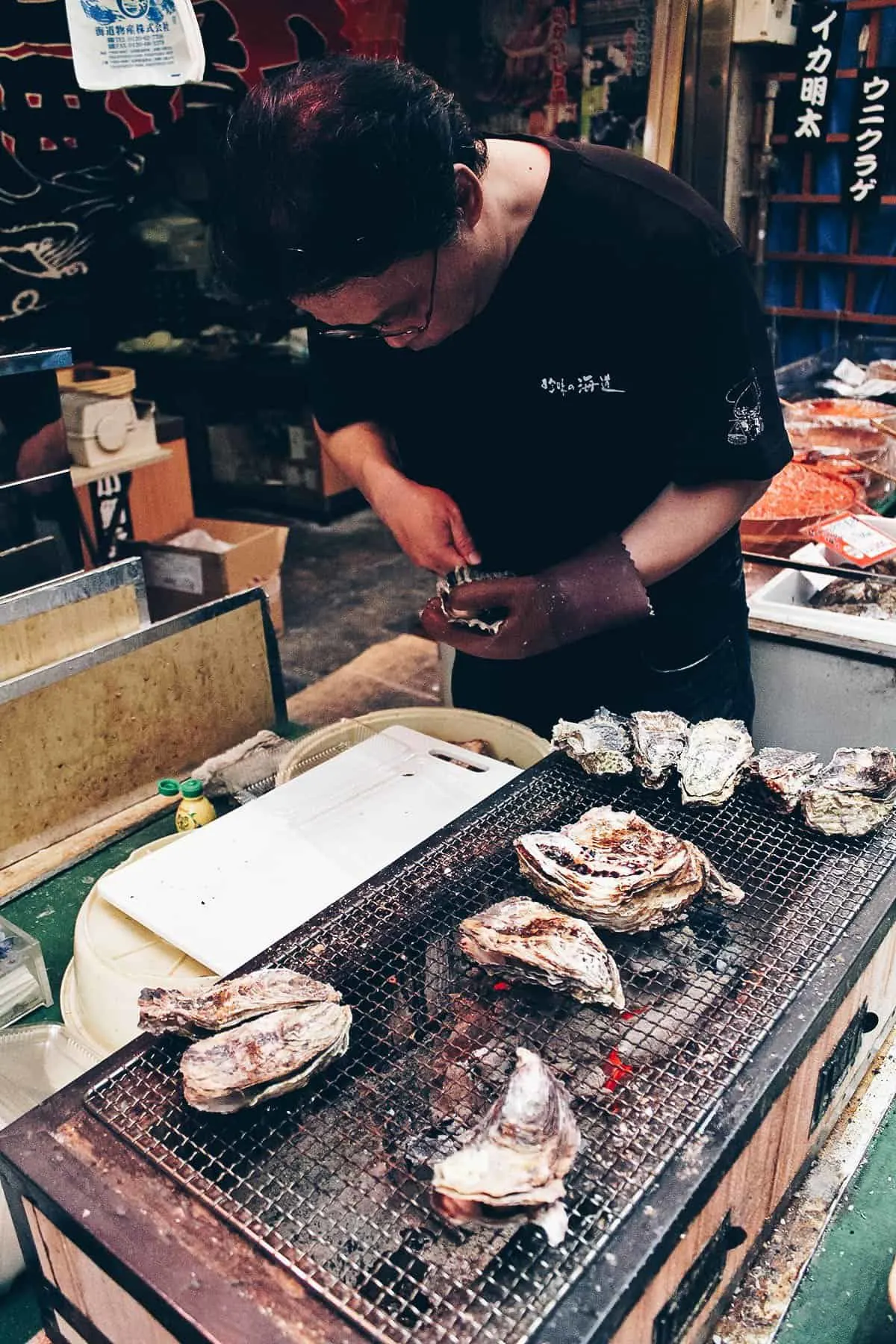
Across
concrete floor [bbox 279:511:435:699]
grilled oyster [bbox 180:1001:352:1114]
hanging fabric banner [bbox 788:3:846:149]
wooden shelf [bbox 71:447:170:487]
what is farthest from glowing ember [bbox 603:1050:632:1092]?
hanging fabric banner [bbox 788:3:846:149]

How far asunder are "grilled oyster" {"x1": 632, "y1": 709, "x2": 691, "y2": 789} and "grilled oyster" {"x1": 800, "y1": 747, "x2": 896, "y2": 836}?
24 cm

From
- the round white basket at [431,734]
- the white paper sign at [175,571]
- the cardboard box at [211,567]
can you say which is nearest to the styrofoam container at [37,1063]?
the round white basket at [431,734]

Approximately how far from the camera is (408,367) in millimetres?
2219

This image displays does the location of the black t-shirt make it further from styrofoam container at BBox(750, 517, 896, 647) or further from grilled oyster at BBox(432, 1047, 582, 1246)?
grilled oyster at BBox(432, 1047, 582, 1246)

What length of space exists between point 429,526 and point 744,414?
2.28 feet

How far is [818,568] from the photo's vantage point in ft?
9.48

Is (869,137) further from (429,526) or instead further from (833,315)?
(429,526)

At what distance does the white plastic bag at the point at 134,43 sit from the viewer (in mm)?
3158

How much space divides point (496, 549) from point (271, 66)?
13.7ft

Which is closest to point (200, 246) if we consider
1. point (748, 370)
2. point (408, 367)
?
point (408, 367)

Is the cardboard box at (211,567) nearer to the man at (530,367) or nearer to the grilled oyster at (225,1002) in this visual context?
the man at (530,367)

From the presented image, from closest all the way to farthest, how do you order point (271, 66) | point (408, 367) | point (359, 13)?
point (408, 367) < point (271, 66) < point (359, 13)

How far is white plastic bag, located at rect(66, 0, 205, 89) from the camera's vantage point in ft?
10.4

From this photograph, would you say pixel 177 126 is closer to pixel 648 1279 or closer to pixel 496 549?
pixel 496 549
